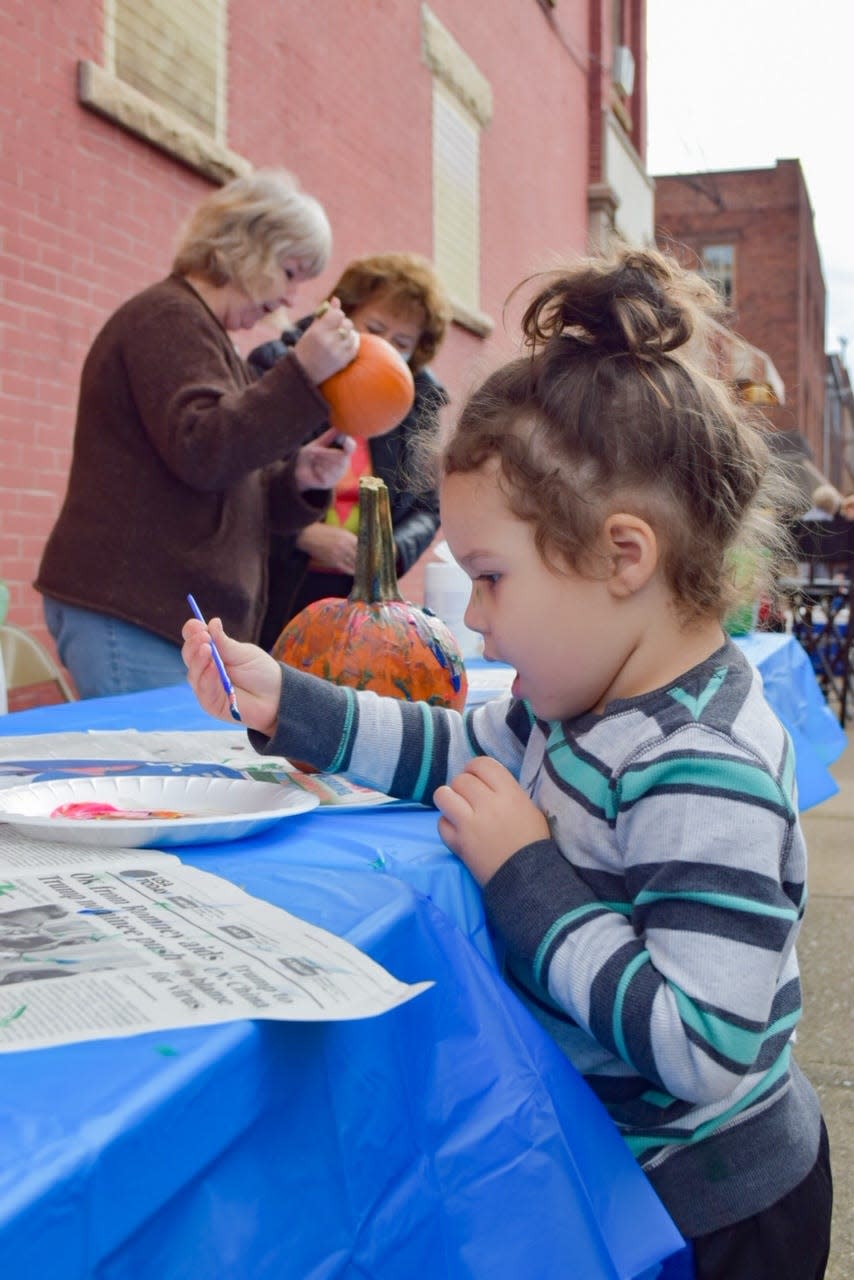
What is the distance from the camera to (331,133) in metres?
6.04

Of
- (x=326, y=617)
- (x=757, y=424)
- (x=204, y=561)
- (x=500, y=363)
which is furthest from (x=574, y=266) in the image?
(x=204, y=561)

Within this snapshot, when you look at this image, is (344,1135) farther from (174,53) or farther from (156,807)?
(174,53)

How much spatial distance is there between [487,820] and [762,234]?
29.5 meters

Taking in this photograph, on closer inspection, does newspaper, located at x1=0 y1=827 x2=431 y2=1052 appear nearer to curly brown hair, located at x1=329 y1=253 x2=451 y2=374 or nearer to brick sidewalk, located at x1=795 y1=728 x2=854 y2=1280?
brick sidewalk, located at x1=795 y1=728 x2=854 y2=1280

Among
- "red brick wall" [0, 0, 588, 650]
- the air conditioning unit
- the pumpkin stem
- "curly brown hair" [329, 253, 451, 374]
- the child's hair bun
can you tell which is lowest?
the pumpkin stem

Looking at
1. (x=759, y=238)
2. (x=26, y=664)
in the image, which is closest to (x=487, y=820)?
(x=26, y=664)

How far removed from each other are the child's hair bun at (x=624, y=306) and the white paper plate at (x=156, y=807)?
51 centimetres

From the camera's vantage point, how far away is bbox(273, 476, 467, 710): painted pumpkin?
145 centimetres

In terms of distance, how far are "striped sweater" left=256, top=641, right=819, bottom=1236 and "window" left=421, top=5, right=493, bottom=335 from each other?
695 cm

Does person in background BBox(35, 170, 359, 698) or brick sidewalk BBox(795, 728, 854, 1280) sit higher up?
person in background BBox(35, 170, 359, 698)

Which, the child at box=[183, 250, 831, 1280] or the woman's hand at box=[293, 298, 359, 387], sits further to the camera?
the woman's hand at box=[293, 298, 359, 387]

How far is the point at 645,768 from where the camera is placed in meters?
0.91

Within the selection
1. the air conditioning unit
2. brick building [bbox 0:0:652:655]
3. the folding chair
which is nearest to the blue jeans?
brick building [bbox 0:0:652:655]

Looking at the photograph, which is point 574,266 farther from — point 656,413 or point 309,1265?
point 309,1265
